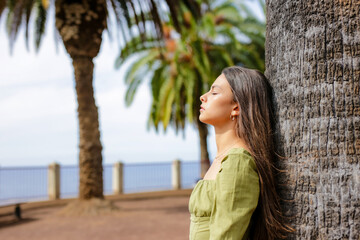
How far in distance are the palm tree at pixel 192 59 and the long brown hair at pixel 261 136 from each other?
44.2ft

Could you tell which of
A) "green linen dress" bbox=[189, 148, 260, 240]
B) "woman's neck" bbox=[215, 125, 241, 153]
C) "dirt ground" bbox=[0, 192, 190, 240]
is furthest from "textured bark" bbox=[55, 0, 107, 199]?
"green linen dress" bbox=[189, 148, 260, 240]

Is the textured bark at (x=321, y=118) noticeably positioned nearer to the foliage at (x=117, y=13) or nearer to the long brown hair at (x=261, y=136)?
the long brown hair at (x=261, y=136)

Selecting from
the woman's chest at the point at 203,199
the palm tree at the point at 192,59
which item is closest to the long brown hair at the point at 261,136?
the woman's chest at the point at 203,199

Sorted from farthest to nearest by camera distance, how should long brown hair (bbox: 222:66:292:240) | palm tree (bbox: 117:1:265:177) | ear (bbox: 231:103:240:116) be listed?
1. palm tree (bbox: 117:1:265:177)
2. ear (bbox: 231:103:240:116)
3. long brown hair (bbox: 222:66:292:240)

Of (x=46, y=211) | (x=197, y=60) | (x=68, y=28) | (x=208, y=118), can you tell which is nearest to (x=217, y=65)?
(x=197, y=60)

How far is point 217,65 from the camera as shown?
56.1 feet

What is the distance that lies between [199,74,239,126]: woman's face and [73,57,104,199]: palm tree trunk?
9.11 meters

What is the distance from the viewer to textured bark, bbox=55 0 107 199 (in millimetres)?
10820

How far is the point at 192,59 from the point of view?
1766 centimetres

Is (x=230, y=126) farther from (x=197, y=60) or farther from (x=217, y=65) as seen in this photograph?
(x=217, y=65)

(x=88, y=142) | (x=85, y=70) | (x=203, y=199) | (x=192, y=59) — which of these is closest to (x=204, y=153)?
(x=192, y=59)

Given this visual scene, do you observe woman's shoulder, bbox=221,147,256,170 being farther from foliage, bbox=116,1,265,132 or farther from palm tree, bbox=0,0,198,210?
foliage, bbox=116,1,265,132

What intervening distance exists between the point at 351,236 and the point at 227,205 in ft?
1.89

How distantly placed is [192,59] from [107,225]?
10.3 m
